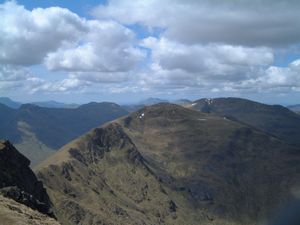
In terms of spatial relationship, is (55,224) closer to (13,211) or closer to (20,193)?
(13,211)

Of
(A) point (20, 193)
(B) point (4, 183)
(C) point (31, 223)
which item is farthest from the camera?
(B) point (4, 183)

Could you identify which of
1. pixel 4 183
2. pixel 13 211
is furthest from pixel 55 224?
pixel 4 183

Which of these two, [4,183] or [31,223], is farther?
[4,183]

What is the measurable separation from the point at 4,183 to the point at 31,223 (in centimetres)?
10188

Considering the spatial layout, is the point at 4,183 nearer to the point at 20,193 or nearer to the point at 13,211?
the point at 20,193

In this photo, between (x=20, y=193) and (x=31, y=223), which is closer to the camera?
(x=31, y=223)

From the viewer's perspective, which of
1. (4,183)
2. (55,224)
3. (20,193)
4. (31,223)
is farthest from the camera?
(4,183)

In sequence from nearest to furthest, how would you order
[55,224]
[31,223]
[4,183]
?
[31,223] < [55,224] < [4,183]

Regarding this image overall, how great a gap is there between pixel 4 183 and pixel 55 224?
93.0 metres

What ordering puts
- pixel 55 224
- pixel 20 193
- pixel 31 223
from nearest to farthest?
pixel 31 223 < pixel 55 224 < pixel 20 193

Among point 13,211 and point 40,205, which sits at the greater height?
point 13,211

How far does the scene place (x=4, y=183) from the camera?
193375 mm

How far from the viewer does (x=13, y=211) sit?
10244 cm

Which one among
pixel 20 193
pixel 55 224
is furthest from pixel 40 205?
pixel 55 224
